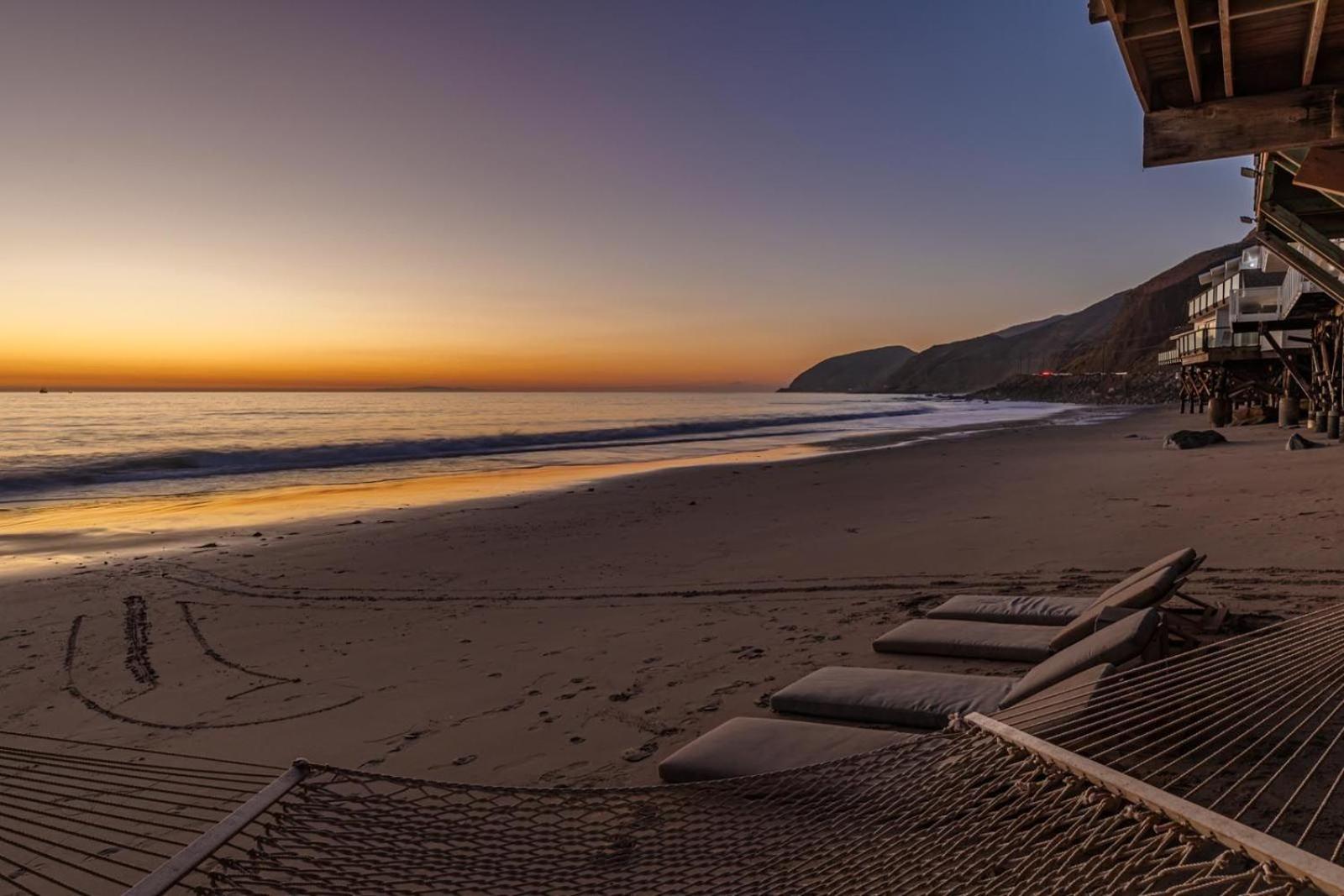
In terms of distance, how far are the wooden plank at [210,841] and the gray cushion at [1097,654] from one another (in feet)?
10.4

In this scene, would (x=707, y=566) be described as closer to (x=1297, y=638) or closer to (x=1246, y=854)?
(x=1297, y=638)

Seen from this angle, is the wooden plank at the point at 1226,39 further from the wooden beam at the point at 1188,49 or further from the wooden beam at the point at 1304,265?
the wooden beam at the point at 1304,265

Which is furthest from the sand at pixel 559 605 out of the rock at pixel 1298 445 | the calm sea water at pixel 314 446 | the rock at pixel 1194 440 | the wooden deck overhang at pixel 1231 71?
the calm sea water at pixel 314 446

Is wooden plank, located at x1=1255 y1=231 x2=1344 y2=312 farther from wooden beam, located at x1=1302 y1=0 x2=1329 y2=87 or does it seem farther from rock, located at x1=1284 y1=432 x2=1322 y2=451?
wooden beam, located at x1=1302 y1=0 x2=1329 y2=87

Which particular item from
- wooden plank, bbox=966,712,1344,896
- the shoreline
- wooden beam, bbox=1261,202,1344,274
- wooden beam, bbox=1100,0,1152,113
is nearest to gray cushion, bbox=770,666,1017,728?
wooden plank, bbox=966,712,1344,896

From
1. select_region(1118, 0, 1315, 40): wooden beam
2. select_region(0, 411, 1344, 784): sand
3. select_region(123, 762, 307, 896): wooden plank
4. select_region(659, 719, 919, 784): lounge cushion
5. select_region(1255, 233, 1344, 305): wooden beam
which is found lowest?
select_region(0, 411, 1344, 784): sand

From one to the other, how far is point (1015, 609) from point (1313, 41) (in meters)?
3.75

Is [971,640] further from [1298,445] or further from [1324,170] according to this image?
[1298,445]

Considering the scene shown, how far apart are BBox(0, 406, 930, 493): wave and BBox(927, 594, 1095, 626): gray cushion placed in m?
21.7

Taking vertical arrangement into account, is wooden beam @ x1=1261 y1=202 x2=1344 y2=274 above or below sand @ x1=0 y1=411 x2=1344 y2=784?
above

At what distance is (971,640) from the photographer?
5.12 meters

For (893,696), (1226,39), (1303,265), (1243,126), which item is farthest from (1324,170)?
(1303,265)

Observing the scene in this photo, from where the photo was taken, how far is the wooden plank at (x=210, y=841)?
210 cm

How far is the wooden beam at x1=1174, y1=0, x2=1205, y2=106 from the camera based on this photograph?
150 inches
